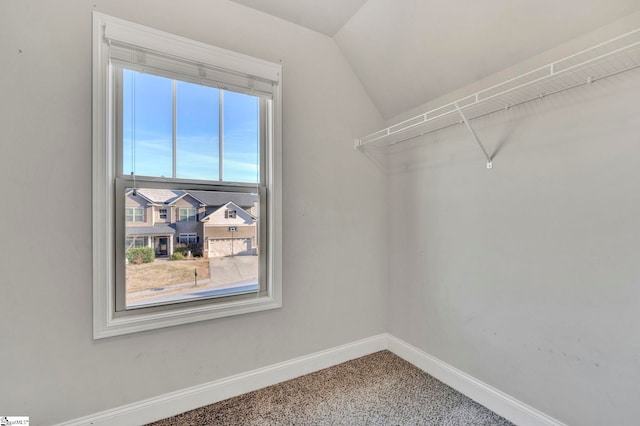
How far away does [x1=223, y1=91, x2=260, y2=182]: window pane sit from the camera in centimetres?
183

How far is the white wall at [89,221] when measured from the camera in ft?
4.25

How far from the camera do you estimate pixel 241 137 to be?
73.5 inches

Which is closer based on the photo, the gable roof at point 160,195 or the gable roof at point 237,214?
the gable roof at point 160,195

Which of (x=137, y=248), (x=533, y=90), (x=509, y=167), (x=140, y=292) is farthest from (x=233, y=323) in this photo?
(x=533, y=90)

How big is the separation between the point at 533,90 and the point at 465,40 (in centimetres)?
46

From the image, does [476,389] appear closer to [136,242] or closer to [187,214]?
[187,214]

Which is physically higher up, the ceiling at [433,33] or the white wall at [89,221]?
the ceiling at [433,33]

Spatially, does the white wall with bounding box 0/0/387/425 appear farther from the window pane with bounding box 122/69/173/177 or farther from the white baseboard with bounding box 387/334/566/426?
the white baseboard with bounding box 387/334/566/426

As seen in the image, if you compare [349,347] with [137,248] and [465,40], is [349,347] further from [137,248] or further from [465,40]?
[465,40]

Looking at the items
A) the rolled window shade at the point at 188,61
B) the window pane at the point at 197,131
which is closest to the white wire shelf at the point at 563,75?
the rolled window shade at the point at 188,61

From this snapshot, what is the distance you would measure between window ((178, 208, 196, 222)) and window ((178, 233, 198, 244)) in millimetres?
91

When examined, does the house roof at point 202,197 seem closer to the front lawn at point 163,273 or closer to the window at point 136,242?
the window at point 136,242

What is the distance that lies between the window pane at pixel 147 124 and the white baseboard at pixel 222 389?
49.2 inches

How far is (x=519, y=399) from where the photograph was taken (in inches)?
59.9
